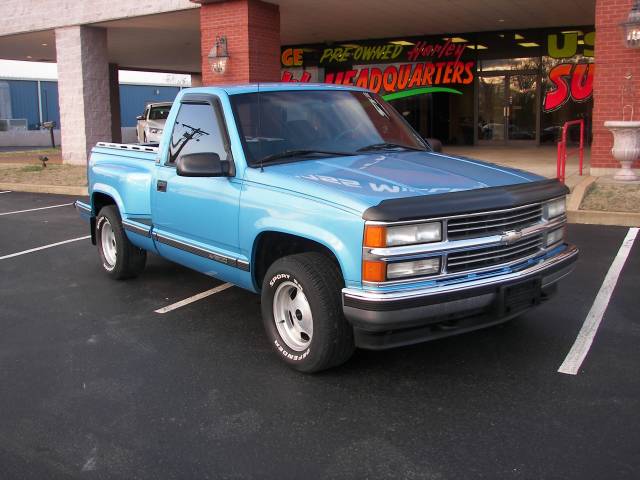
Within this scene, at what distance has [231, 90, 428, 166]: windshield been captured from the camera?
4988mm

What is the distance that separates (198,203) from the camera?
523cm

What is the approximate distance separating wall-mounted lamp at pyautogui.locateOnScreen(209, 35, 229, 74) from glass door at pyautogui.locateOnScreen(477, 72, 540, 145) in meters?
11.1

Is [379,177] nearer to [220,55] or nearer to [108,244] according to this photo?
[108,244]

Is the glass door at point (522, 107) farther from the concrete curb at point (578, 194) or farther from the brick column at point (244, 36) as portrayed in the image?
the concrete curb at point (578, 194)

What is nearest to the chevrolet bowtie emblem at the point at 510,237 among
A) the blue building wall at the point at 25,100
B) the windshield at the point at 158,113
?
the windshield at the point at 158,113

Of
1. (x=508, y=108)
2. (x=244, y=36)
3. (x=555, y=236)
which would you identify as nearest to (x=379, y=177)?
(x=555, y=236)

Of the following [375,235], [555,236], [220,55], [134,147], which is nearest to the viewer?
[375,235]

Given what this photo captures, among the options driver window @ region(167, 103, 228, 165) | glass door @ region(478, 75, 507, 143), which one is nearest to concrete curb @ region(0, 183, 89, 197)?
driver window @ region(167, 103, 228, 165)

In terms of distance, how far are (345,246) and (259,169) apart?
3.65 ft

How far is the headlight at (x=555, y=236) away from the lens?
4.66 metres

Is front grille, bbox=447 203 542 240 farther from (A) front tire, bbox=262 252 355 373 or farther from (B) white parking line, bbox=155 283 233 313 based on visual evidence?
(B) white parking line, bbox=155 283 233 313

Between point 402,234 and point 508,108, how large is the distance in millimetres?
20610

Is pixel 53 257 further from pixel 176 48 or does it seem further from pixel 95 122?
pixel 176 48

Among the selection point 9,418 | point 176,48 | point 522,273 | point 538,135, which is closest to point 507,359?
point 522,273
